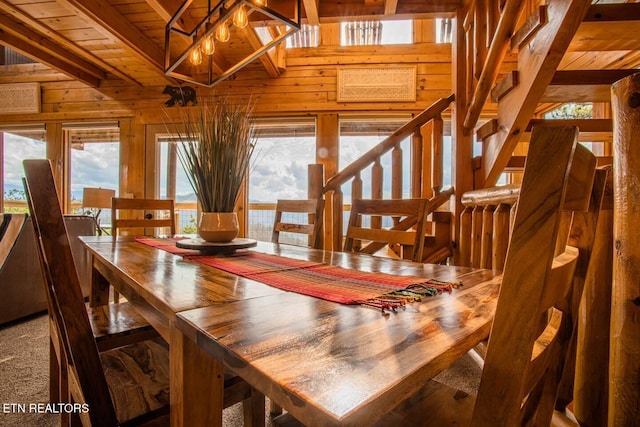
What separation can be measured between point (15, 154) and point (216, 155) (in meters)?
5.90

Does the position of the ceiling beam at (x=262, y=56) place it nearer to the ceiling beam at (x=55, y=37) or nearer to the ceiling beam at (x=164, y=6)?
the ceiling beam at (x=164, y=6)

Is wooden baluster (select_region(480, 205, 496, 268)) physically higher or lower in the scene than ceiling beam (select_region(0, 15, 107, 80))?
lower

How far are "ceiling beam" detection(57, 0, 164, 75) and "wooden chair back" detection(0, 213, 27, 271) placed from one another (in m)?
1.73

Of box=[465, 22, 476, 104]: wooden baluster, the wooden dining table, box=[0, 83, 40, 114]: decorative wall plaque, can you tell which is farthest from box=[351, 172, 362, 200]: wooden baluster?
box=[0, 83, 40, 114]: decorative wall plaque

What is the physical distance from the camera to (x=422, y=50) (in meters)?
3.96

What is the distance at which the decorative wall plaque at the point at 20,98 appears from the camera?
452 centimetres

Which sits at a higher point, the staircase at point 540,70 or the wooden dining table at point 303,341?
the staircase at point 540,70

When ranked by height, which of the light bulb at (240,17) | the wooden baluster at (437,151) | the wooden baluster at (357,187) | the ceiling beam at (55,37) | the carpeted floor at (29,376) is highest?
the ceiling beam at (55,37)

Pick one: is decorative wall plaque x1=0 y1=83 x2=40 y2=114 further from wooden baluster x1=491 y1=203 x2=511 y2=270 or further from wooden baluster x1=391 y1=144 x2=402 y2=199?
wooden baluster x1=491 y1=203 x2=511 y2=270

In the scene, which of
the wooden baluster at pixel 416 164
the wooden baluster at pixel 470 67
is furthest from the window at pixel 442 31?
the wooden baluster at pixel 416 164

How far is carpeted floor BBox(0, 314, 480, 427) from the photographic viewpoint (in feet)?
4.72

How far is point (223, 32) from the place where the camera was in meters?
1.83

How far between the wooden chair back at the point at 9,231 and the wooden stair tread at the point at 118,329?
172 cm

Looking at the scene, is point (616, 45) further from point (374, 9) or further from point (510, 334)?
point (510, 334)
